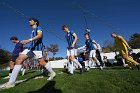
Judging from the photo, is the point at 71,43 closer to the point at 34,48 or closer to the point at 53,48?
the point at 34,48

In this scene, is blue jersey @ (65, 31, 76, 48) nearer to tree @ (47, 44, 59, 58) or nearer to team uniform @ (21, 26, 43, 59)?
team uniform @ (21, 26, 43, 59)

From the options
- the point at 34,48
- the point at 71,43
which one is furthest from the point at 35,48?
the point at 71,43

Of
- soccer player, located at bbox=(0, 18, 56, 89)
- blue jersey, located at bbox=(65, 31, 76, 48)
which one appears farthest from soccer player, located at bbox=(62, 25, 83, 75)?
soccer player, located at bbox=(0, 18, 56, 89)

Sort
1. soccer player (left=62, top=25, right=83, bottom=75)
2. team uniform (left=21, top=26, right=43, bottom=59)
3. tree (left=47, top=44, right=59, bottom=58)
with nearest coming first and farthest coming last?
team uniform (left=21, top=26, right=43, bottom=59) → soccer player (left=62, top=25, right=83, bottom=75) → tree (left=47, top=44, right=59, bottom=58)

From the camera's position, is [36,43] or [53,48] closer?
[36,43]

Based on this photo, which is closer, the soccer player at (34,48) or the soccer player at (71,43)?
the soccer player at (34,48)

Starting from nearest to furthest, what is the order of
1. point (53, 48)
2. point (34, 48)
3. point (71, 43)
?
point (34, 48) → point (71, 43) → point (53, 48)

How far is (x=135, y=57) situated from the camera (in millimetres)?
19953

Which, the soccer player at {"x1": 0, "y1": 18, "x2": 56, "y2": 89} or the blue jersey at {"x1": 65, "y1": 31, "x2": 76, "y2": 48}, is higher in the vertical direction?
the blue jersey at {"x1": 65, "y1": 31, "x2": 76, "y2": 48}

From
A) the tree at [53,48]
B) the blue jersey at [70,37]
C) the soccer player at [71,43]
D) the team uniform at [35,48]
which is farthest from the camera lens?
the tree at [53,48]

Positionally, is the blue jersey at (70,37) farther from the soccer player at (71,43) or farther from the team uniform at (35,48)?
the team uniform at (35,48)

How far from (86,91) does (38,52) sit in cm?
322

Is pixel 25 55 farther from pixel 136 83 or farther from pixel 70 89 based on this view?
pixel 136 83

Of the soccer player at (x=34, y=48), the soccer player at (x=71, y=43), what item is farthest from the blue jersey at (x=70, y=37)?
the soccer player at (x=34, y=48)
